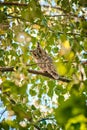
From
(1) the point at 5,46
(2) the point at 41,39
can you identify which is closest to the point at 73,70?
(1) the point at 5,46

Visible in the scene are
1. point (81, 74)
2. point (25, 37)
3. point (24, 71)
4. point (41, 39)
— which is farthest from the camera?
point (41, 39)

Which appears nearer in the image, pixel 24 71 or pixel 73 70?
pixel 73 70

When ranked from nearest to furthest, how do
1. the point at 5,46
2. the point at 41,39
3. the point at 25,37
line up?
1. the point at 25,37
2. the point at 5,46
3. the point at 41,39

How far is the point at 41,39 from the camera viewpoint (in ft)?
17.1

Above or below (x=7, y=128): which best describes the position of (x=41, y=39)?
above

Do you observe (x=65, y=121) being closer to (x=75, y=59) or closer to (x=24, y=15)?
(x=75, y=59)

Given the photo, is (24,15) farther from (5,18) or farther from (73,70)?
(5,18)

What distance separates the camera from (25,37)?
1.50m

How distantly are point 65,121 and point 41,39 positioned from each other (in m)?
4.25

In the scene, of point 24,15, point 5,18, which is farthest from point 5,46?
point 24,15

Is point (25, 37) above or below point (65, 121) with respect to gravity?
above

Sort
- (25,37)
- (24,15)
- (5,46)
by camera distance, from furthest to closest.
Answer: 1. (5,46)
2. (24,15)
3. (25,37)

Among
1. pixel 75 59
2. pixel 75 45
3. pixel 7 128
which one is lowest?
pixel 7 128

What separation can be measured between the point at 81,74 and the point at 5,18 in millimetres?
2923
